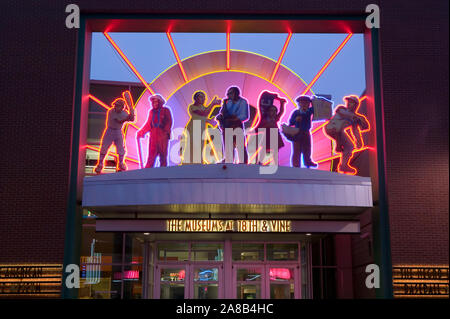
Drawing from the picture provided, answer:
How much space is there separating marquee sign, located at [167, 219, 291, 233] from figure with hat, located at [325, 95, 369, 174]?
2904mm

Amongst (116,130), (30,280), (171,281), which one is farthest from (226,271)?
(30,280)

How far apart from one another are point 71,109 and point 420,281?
37.2 ft

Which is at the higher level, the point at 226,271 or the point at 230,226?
the point at 230,226

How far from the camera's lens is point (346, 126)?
20422mm

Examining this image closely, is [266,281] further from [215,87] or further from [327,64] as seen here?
[327,64]

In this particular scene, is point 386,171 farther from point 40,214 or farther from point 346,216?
point 40,214

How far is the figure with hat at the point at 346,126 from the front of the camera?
20094 mm

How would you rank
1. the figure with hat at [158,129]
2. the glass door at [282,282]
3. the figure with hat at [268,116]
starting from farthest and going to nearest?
the glass door at [282,282] < the figure with hat at [268,116] < the figure with hat at [158,129]

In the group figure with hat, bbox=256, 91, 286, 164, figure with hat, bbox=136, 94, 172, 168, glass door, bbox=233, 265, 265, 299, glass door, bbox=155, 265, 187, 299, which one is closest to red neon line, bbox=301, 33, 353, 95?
figure with hat, bbox=256, 91, 286, 164

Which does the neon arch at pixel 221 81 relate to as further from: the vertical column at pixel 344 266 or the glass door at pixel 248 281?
the vertical column at pixel 344 266

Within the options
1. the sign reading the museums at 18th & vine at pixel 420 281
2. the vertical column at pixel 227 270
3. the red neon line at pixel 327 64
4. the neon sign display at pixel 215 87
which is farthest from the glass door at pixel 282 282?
the red neon line at pixel 327 64

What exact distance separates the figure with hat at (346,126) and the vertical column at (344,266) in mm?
4923
